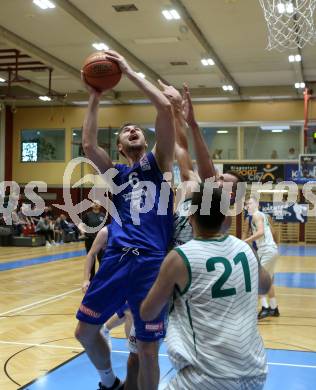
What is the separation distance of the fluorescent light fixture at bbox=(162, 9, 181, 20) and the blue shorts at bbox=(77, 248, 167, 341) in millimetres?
12706

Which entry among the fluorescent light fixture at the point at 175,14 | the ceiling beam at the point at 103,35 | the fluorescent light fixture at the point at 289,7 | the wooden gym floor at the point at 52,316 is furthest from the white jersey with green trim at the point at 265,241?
the ceiling beam at the point at 103,35

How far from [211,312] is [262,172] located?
77.7 feet

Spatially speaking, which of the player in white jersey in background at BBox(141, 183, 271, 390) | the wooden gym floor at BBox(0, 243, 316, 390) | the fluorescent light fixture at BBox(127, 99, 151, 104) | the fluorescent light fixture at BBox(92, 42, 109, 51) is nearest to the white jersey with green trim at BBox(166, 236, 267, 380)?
the player in white jersey in background at BBox(141, 183, 271, 390)

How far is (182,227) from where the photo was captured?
3535 mm

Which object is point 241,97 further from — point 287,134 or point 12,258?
point 12,258

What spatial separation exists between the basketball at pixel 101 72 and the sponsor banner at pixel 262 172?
2191cm

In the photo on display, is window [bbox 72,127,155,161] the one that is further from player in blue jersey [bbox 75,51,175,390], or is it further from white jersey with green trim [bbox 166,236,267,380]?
white jersey with green trim [bbox 166,236,267,380]

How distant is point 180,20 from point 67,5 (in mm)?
3241

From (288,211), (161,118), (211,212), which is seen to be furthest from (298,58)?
(211,212)

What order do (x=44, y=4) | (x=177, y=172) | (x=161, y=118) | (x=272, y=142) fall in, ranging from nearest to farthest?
(x=161, y=118), (x=44, y=4), (x=177, y=172), (x=272, y=142)

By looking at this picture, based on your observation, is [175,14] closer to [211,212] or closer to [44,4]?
[44,4]

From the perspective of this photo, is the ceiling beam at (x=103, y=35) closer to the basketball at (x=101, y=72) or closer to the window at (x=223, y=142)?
the window at (x=223, y=142)

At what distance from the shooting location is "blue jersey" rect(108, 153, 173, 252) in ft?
11.2

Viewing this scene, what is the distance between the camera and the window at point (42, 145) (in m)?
28.0
